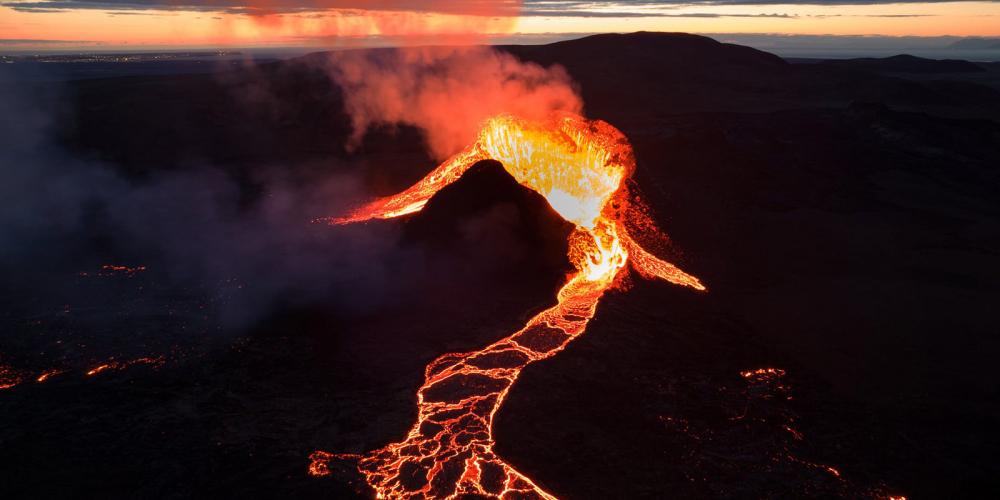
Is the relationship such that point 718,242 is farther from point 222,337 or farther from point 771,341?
point 222,337

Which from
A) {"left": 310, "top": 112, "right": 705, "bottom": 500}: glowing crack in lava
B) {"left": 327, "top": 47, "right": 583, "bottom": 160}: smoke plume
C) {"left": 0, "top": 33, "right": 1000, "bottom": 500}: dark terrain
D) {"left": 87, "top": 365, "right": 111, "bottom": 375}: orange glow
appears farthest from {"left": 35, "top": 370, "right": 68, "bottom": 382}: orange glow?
{"left": 327, "top": 47, "right": 583, "bottom": 160}: smoke plume

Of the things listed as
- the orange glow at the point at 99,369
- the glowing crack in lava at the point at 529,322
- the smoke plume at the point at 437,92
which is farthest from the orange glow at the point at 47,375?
the smoke plume at the point at 437,92

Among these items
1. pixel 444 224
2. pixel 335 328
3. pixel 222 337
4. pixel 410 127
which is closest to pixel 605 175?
pixel 444 224

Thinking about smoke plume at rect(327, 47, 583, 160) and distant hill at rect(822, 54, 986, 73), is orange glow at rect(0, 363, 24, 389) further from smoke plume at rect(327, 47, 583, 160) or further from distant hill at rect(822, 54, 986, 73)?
distant hill at rect(822, 54, 986, 73)

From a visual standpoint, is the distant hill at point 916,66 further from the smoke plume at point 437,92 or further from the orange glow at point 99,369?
the orange glow at point 99,369

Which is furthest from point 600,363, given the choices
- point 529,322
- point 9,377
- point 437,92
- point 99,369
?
point 437,92
